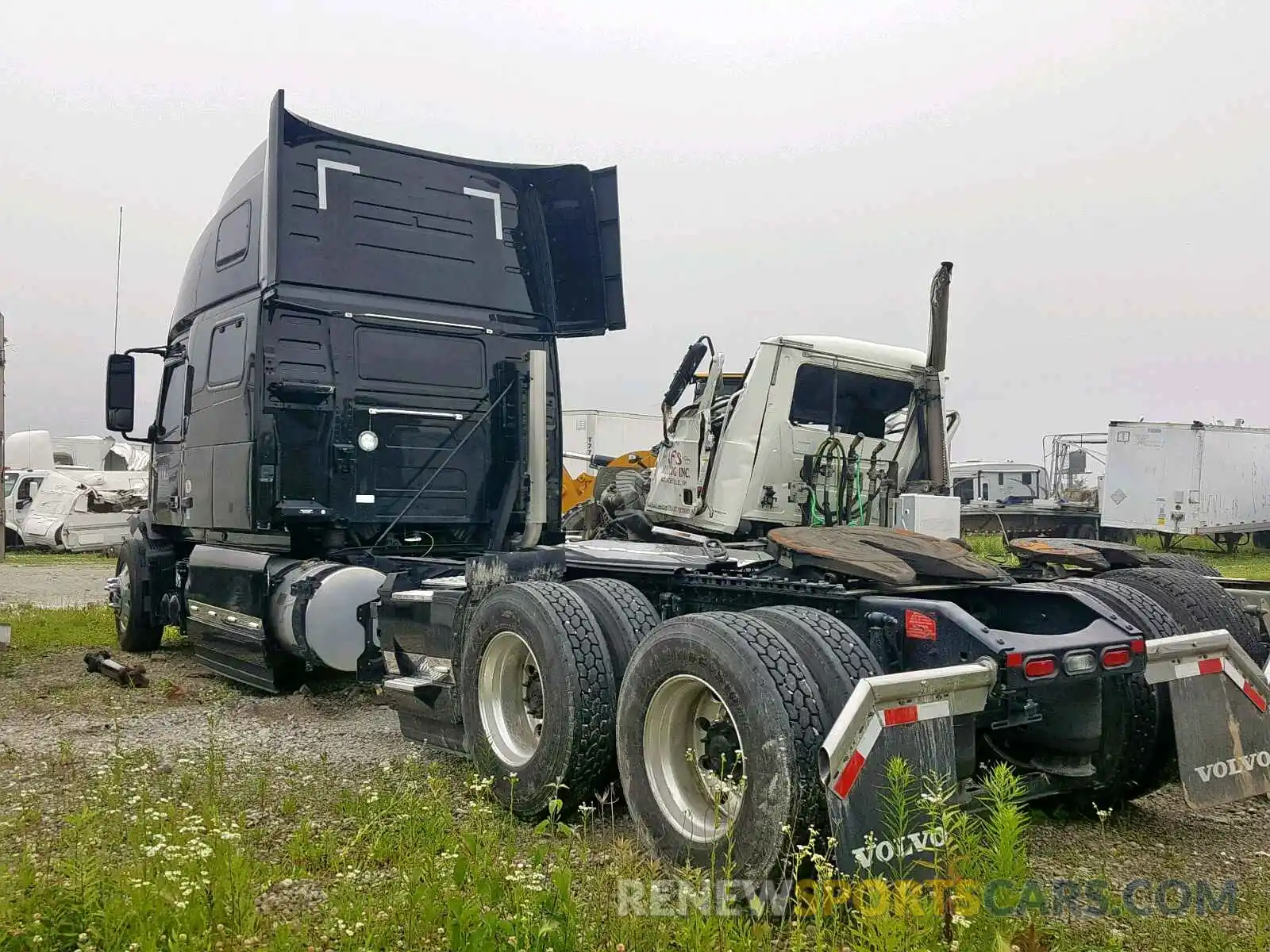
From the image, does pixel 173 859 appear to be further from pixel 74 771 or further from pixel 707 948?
pixel 74 771

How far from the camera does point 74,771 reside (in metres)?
4.76

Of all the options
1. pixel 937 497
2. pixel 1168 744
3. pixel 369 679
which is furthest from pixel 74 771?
pixel 937 497

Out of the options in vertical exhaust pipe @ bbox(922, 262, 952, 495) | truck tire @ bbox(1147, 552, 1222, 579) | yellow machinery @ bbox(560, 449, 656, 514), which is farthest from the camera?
yellow machinery @ bbox(560, 449, 656, 514)

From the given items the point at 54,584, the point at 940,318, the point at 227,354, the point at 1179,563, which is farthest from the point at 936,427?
the point at 54,584

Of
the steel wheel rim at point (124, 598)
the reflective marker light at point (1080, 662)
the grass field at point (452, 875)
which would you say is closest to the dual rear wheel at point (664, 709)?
the grass field at point (452, 875)

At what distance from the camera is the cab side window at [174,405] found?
784 centimetres

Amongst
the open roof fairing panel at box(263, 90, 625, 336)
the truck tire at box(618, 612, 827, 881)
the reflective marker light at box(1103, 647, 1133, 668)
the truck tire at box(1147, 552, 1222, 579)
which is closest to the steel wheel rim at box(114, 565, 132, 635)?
the open roof fairing panel at box(263, 90, 625, 336)

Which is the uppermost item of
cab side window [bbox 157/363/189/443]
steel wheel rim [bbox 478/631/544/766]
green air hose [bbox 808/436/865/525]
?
cab side window [bbox 157/363/189/443]

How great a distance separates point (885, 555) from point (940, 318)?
134 inches

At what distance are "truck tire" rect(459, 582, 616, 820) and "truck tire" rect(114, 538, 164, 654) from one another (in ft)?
16.4

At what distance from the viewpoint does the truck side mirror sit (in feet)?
27.1

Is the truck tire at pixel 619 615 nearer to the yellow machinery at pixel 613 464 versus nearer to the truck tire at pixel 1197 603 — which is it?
the truck tire at pixel 1197 603

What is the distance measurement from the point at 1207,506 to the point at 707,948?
2184 centimetres

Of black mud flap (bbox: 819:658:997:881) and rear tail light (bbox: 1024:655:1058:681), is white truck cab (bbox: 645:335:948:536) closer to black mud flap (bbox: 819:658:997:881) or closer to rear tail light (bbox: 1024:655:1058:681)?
rear tail light (bbox: 1024:655:1058:681)
